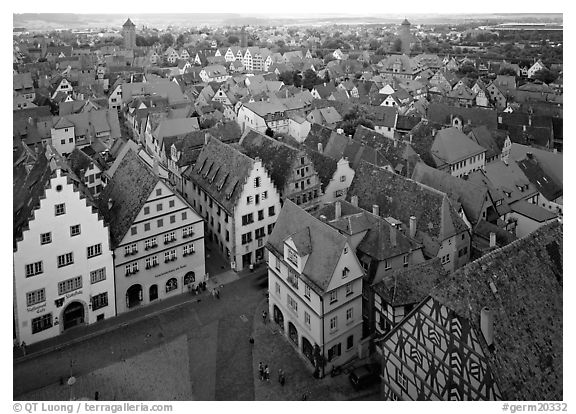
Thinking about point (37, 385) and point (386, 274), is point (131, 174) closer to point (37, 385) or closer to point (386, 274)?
point (37, 385)

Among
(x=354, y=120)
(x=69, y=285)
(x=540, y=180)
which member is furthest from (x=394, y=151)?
(x=69, y=285)

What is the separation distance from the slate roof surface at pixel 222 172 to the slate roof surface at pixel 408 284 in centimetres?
953

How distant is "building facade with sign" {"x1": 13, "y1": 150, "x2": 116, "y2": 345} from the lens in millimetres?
19656

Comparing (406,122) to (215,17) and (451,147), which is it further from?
(215,17)

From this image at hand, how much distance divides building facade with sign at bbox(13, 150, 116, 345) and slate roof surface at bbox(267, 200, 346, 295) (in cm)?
704

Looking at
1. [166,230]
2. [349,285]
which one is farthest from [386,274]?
[166,230]

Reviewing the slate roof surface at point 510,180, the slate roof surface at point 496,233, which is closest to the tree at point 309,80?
the slate roof surface at point 510,180

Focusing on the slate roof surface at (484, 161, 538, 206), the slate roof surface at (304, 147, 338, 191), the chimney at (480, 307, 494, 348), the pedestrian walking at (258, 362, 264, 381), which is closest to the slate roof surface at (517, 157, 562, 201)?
the slate roof surface at (484, 161, 538, 206)

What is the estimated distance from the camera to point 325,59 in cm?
10656

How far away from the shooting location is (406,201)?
25125 millimetres

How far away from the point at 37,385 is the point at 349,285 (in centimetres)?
1109

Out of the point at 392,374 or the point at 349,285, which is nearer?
the point at 392,374

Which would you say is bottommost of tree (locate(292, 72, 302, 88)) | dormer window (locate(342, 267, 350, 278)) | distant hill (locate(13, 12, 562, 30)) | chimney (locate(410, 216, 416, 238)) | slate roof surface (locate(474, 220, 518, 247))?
slate roof surface (locate(474, 220, 518, 247))

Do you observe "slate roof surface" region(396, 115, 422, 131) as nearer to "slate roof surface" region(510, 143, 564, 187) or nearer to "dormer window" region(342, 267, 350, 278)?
"slate roof surface" region(510, 143, 564, 187)
